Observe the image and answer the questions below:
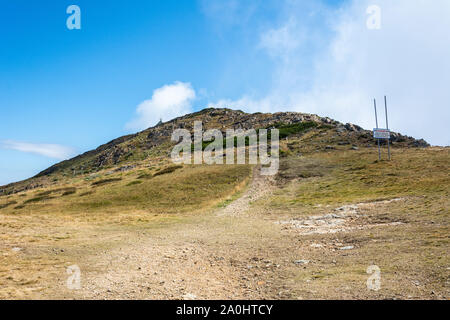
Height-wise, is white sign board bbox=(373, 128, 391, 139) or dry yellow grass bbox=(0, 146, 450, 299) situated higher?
white sign board bbox=(373, 128, 391, 139)

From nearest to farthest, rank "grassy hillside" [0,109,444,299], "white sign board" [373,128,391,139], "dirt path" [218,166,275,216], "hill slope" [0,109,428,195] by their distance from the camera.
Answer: "grassy hillside" [0,109,444,299] → "dirt path" [218,166,275,216] → "white sign board" [373,128,391,139] → "hill slope" [0,109,428,195]

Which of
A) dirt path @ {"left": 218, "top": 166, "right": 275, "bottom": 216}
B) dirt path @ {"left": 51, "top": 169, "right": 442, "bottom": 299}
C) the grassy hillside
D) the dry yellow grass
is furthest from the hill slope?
dirt path @ {"left": 51, "top": 169, "right": 442, "bottom": 299}

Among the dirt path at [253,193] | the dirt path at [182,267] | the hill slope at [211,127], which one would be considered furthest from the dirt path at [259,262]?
the hill slope at [211,127]

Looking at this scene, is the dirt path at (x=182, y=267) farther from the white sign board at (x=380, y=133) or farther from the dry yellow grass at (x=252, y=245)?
the white sign board at (x=380, y=133)

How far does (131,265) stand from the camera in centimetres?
1435

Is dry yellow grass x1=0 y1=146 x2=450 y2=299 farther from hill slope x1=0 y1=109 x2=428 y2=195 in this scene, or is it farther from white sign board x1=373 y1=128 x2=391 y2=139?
hill slope x1=0 y1=109 x2=428 y2=195

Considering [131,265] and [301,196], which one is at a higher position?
[301,196]

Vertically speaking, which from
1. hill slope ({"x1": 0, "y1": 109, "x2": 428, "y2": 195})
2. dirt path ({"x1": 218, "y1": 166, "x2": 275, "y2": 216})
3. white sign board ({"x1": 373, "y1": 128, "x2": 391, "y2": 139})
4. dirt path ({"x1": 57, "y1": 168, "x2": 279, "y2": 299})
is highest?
hill slope ({"x1": 0, "y1": 109, "x2": 428, "y2": 195})

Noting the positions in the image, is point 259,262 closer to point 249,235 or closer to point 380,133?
point 249,235
